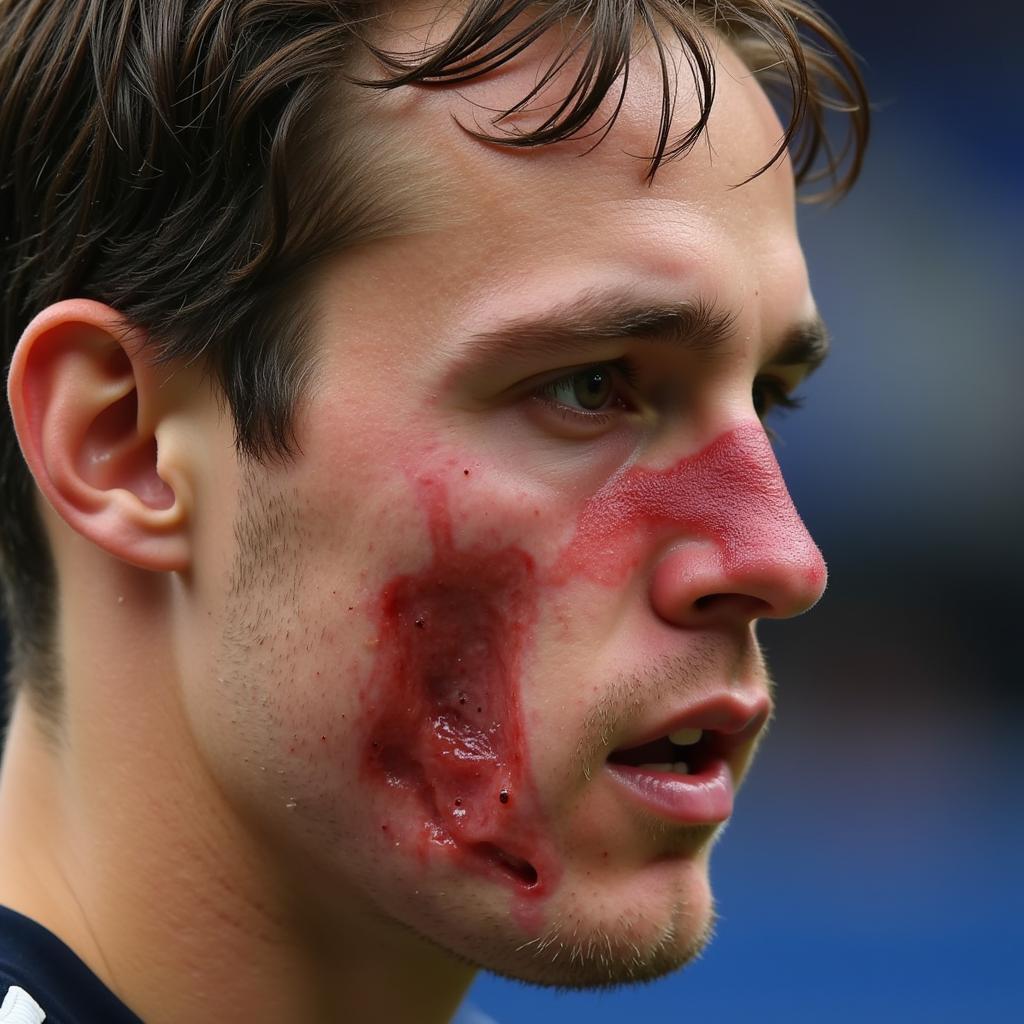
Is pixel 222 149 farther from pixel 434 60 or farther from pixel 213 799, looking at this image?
pixel 213 799

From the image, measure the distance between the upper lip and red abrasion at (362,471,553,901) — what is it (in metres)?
0.18

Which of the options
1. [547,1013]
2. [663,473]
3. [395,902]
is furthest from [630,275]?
[547,1013]

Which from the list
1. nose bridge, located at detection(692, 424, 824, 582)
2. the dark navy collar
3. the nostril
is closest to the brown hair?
nose bridge, located at detection(692, 424, 824, 582)

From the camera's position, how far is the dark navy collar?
195 cm

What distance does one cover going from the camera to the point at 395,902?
6.79 ft

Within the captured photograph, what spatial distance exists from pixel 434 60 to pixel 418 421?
0.49 m

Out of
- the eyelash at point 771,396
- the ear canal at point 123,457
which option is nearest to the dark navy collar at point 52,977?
the ear canal at point 123,457

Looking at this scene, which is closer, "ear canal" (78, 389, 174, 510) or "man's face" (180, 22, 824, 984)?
"man's face" (180, 22, 824, 984)

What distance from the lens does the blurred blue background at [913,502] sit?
696cm

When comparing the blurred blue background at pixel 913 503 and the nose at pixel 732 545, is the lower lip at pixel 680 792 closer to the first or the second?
the nose at pixel 732 545

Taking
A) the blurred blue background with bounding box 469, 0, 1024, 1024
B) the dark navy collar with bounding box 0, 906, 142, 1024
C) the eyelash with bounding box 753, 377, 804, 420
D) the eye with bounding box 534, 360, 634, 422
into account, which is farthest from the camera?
the blurred blue background with bounding box 469, 0, 1024, 1024

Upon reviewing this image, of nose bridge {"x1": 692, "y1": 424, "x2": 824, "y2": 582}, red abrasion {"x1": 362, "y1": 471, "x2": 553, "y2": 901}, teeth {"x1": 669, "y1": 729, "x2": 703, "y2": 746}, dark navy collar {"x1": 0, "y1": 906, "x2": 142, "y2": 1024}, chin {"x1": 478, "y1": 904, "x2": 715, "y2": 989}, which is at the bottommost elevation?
dark navy collar {"x1": 0, "y1": 906, "x2": 142, "y2": 1024}

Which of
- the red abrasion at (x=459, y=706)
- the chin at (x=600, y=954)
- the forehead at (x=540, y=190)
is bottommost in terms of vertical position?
the chin at (x=600, y=954)

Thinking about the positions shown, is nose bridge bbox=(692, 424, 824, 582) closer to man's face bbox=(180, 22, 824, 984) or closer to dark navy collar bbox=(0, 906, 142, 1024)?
man's face bbox=(180, 22, 824, 984)
